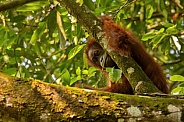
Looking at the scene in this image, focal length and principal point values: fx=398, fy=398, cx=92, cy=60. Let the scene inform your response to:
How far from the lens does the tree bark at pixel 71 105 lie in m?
1.86

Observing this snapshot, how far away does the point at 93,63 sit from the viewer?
4.46m

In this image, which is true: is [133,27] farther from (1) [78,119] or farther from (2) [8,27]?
(1) [78,119]

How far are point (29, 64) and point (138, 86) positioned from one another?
103 inches

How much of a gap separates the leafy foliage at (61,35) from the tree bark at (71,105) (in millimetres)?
1487

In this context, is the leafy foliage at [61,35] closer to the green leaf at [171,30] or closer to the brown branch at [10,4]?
the green leaf at [171,30]

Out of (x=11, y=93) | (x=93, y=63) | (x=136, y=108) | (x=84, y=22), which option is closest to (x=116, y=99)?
(x=136, y=108)

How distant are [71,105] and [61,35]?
2.19 metres

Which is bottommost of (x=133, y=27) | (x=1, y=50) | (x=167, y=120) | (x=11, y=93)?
(x=167, y=120)

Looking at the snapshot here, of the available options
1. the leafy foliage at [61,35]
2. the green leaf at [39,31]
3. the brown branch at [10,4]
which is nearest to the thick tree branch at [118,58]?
the leafy foliage at [61,35]

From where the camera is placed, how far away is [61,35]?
4.07m

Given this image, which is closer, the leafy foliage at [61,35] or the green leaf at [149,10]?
the leafy foliage at [61,35]

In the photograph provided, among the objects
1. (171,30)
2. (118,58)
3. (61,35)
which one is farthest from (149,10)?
(118,58)

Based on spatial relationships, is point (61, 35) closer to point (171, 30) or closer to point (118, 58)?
point (171, 30)

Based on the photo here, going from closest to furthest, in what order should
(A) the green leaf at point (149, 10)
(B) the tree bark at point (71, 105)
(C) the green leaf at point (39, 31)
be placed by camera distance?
(B) the tree bark at point (71, 105)
(C) the green leaf at point (39, 31)
(A) the green leaf at point (149, 10)
